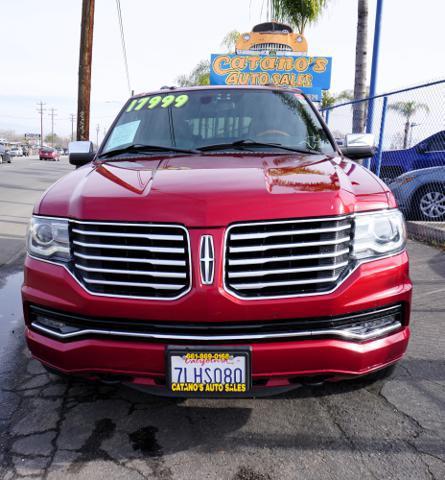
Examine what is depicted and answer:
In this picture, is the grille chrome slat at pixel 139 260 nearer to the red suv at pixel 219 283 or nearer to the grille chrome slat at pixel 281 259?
the red suv at pixel 219 283

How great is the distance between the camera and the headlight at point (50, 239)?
244 cm

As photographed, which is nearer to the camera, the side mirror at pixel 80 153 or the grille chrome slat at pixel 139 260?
the grille chrome slat at pixel 139 260

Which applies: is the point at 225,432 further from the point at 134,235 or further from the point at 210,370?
the point at 134,235

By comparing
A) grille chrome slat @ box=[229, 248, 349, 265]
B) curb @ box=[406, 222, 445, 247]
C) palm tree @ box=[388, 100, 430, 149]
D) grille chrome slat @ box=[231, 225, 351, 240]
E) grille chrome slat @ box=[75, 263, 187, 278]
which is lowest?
curb @ box=[406, 222, 445, 247]

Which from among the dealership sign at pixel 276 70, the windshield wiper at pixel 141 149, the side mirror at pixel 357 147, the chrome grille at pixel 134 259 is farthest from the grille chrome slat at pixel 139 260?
the dealership sign at pixel 276 70

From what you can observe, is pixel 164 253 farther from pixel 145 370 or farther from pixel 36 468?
pixel 36 468

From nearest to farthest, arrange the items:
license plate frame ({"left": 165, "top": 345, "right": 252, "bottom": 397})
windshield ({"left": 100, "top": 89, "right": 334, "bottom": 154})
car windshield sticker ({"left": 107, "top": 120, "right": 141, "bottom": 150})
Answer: license plate frame ({"left": 165, "top": 345, "right": 252, "bottom": 397}), windshield ({"left": 100, "top": 89, "right": 334, "bottom": 154}), car windshield sticker ({"left": 107, "top": 120, "right": 141, "bottom": 150})

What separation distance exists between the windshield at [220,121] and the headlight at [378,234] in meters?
1.09

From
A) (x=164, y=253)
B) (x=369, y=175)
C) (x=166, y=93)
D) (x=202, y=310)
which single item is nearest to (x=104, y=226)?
(x=164, y=253)

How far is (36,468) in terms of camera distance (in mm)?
2297

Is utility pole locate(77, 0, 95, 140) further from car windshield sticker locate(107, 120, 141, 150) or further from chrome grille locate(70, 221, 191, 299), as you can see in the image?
chrome grille locate(70, 221, 191, 299)

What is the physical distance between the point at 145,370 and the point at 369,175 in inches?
67.3

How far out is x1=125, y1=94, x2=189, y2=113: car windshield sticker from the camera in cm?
399

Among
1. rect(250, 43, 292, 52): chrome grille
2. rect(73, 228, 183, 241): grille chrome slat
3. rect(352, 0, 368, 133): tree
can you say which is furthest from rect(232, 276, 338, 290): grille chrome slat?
rect(250, 43, 292, 52): chrome grille
